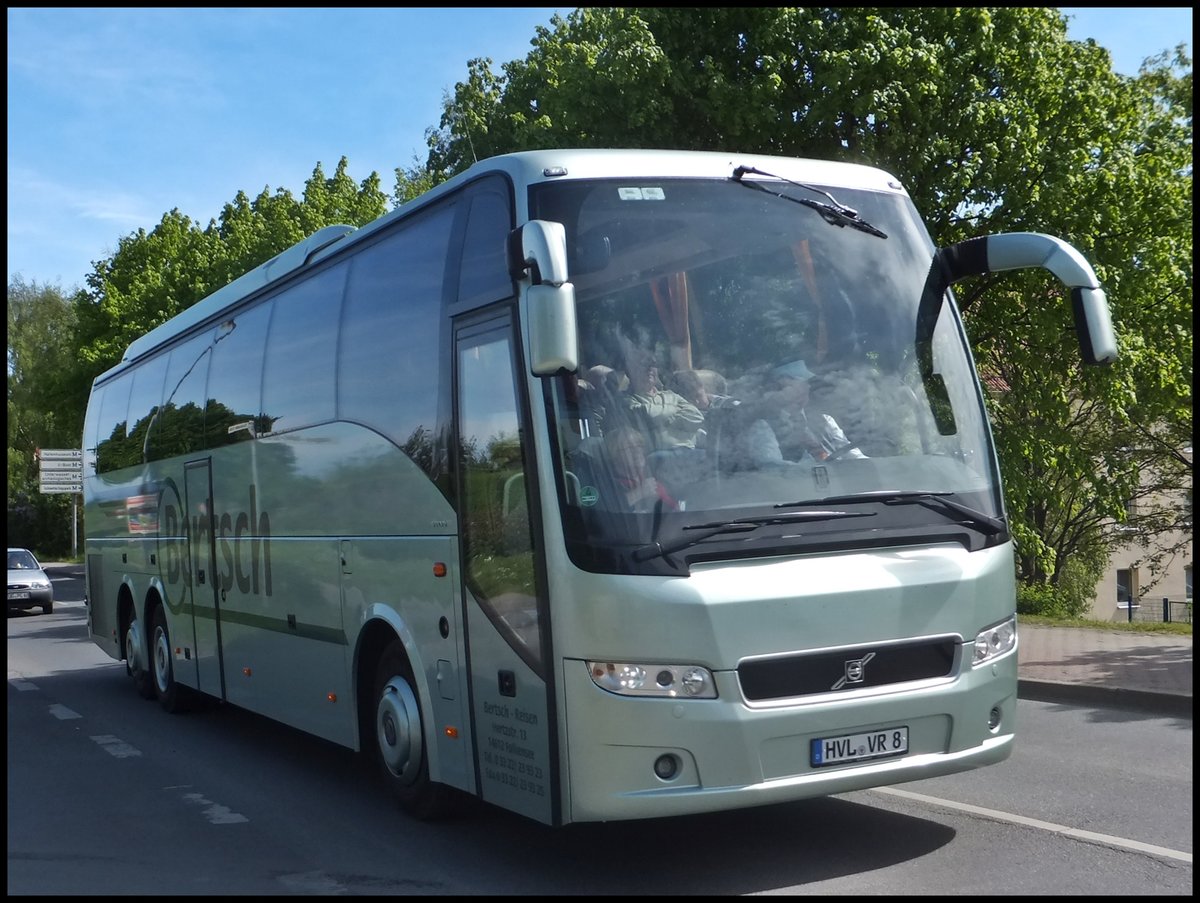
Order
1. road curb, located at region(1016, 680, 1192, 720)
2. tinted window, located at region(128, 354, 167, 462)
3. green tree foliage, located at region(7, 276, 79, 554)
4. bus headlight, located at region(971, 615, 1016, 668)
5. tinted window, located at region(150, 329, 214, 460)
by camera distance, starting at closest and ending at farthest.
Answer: bus headlight, located at region(971, 615, 1016, 668)
road curb, located at region(1016, 680, 1192, 720)
tinted window, located at region(150, 329, 214, 460)
tinted window, located at region(128, 354, 167, 462)
green tree foliage, located at region(7, 276, 79, 554)

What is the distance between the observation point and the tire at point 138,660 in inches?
559

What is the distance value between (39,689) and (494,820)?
9.60 m

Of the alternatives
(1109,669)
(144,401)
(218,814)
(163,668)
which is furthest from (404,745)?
(1109,669)

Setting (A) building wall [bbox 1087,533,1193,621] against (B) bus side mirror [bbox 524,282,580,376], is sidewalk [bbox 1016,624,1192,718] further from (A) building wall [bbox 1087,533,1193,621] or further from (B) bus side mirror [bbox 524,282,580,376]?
(A) building wall [bbox 1087,533,1193,621]

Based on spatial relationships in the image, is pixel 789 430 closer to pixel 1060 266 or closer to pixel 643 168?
pixel 643 168

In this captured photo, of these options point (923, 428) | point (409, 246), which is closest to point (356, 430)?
point (409, 246)

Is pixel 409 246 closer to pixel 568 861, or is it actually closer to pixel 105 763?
pixel 568 861

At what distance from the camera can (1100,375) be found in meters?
20.1

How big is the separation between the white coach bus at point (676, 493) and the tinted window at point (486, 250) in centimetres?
2

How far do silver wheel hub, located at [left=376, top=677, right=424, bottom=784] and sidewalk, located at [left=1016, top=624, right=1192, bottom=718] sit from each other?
6.61 m

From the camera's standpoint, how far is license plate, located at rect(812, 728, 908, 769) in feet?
19.8

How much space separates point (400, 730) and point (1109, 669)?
319 inches

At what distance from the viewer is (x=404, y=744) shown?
7.66 meters

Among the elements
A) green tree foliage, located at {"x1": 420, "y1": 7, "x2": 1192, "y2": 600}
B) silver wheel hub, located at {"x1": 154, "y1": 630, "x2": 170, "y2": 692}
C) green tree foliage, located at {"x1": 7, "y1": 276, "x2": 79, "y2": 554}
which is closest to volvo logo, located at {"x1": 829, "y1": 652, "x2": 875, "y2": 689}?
silver wheel hub, located at {"x1": 154, "y1": 630, "x2": 170, "y2": 692}
